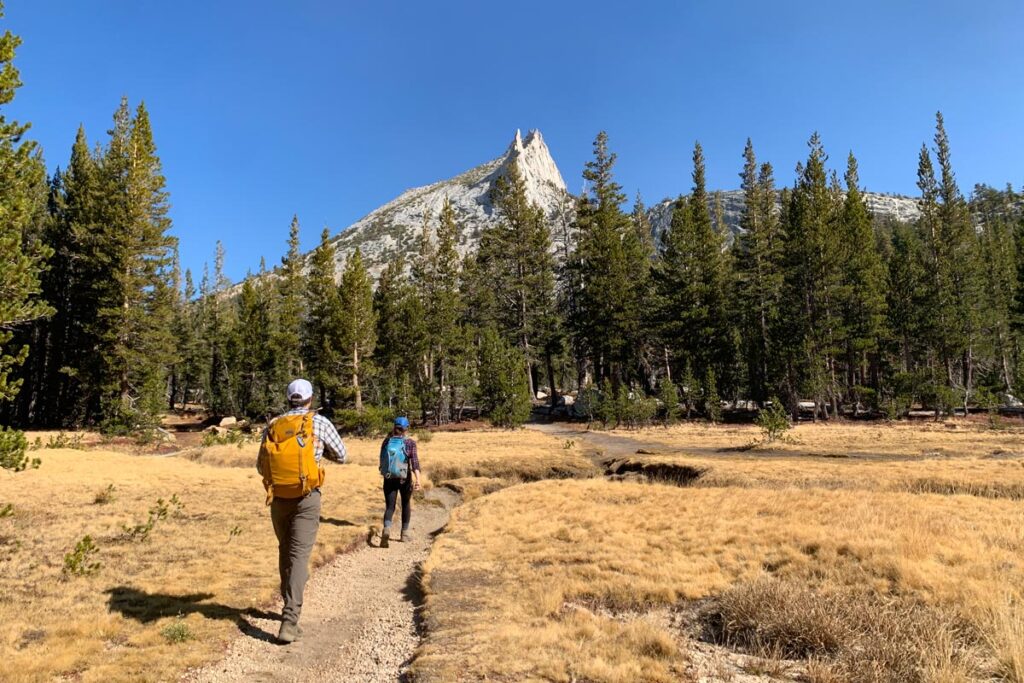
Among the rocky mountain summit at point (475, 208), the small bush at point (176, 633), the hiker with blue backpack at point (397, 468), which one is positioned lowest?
the small bush at point (176, 633)

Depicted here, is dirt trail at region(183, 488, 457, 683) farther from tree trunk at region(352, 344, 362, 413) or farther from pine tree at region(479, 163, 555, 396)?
pine tree at region(479, 163, 555, 396)

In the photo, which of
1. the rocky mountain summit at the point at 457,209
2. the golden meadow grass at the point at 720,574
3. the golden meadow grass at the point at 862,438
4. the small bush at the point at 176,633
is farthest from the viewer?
the rocky mountain summit at the point at 457,209

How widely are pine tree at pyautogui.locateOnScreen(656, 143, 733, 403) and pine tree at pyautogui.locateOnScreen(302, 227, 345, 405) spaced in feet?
91.2

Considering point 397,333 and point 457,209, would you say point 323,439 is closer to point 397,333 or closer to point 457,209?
point 397,333

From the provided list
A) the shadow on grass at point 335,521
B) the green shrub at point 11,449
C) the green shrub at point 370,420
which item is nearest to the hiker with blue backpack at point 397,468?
the shadow on grass at point 335,521

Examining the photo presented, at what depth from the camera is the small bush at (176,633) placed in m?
5.51

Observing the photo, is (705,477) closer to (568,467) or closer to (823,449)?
(568,467)

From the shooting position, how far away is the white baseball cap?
5.62 m

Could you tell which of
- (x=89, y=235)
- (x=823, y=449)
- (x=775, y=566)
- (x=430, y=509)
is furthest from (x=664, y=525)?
(x=89, y=235)

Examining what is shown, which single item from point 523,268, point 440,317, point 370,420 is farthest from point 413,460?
point 523,268

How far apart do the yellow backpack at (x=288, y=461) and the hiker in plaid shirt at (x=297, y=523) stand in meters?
0.15

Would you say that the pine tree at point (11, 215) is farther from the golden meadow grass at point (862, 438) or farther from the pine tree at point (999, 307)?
the pine tree at point (999, 307)

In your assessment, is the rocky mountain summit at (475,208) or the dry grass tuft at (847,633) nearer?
the dry grass tuft at (847,633)

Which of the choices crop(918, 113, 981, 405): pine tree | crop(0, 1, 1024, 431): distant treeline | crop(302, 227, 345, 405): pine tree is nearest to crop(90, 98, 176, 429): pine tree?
crop(0, 1, 1024, 431): distant treeline
